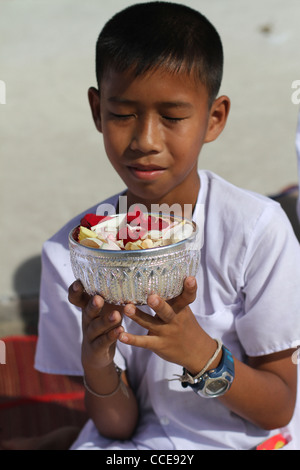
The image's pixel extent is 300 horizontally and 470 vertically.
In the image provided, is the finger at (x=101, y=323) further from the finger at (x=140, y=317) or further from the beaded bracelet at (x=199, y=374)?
the beaded bracelet at (x=199, y=374)

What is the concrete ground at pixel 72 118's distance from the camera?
311 centimetres

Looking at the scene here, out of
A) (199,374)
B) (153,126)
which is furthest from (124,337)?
(153,126)

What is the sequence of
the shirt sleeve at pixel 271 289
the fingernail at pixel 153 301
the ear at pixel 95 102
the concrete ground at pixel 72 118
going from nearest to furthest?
1. the fingernail at pixel 153 301
2. the shirt sleeve at pixel 271 289
3. the ear at pixel 95 102
4. the concrete ground at pixel 72 118

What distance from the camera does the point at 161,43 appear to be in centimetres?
125

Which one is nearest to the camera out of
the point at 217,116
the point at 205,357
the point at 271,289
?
the point at 205,357

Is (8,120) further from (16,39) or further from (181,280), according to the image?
(181,280)

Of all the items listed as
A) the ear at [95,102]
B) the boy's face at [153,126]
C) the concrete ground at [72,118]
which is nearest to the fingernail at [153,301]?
the boy's face at [153,126]

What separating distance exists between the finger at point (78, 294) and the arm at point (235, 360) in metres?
0.11

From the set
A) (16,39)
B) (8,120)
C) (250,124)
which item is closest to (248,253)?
(250,124)

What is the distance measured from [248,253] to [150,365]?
369 mm

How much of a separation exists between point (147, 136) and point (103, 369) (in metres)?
0.54

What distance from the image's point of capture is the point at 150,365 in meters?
1.42

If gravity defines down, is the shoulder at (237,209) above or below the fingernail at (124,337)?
above

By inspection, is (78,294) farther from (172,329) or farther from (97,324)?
(172,329)
